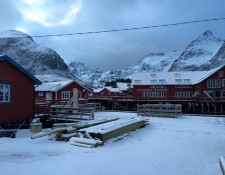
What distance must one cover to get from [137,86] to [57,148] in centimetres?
4716

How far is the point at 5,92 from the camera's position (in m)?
16.5

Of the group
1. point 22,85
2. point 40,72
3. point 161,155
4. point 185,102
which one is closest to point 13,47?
point 40,72

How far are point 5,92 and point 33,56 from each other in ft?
576

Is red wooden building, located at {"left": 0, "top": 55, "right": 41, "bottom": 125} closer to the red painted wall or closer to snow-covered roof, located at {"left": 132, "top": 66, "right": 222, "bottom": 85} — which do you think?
the red painted wall

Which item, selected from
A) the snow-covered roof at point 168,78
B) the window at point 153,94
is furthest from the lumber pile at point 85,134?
the snow-covered roof at point 168,78

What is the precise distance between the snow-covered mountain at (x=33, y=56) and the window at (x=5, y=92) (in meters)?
154

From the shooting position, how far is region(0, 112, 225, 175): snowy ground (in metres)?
7.12

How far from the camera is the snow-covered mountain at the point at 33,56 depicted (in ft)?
568

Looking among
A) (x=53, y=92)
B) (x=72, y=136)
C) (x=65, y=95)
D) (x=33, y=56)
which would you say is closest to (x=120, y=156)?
(x=72, y=136)

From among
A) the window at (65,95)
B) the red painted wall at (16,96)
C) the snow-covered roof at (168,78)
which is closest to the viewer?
the red painted wall at (16,96)

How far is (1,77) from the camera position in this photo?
16.1m

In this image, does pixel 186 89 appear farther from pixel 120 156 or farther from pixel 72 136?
pixel 120 156

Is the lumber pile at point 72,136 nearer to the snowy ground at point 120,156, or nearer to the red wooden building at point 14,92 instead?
the snowy ground at point 120,156

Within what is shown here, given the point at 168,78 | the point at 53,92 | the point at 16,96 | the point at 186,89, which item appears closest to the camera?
the point at 16,96
